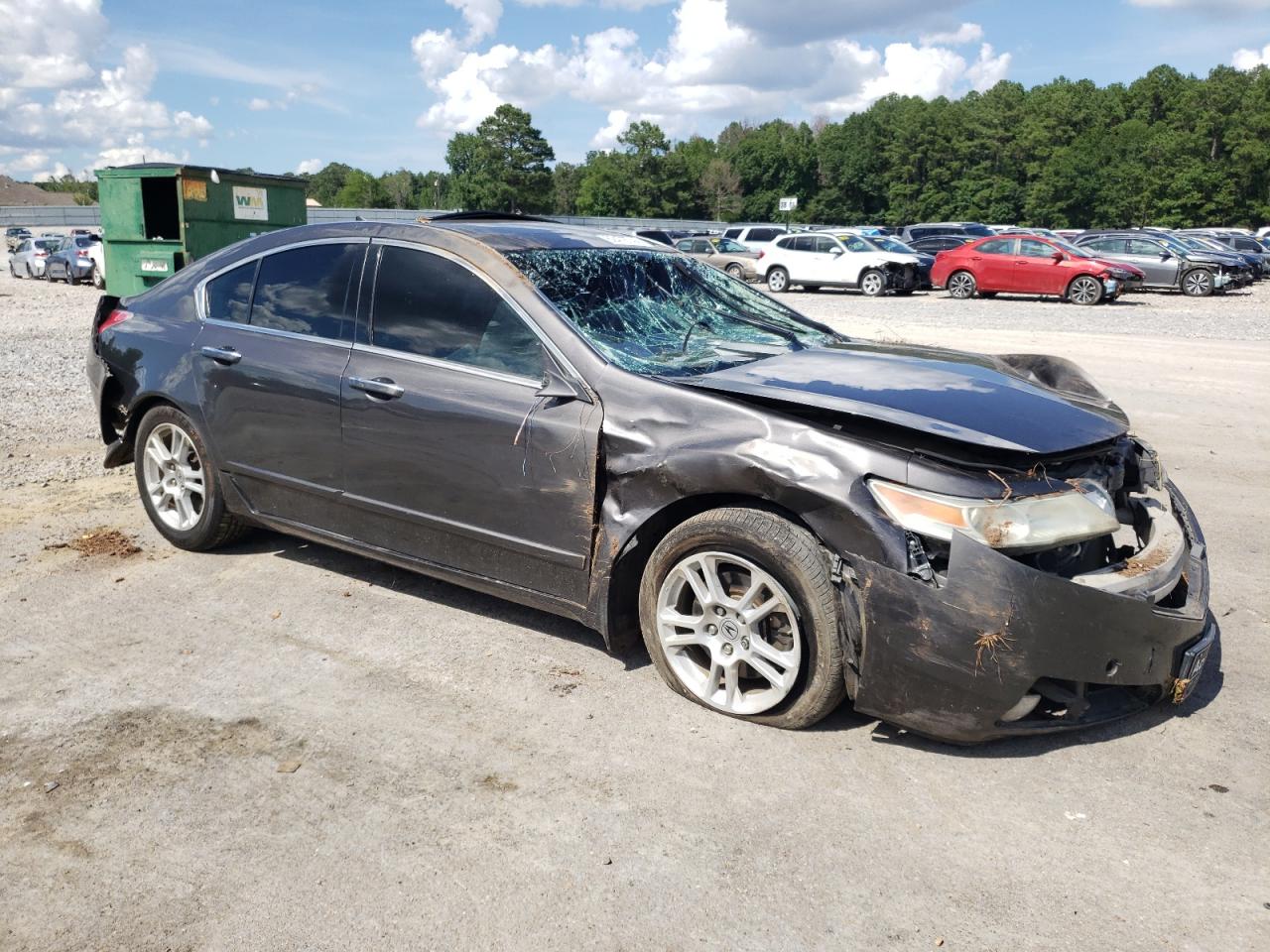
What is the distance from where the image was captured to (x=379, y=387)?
4.35 m

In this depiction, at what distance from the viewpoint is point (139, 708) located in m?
3.78

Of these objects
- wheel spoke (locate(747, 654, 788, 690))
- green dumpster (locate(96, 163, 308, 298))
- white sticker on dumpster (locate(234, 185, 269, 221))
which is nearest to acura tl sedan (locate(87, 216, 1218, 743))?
wheel spoke (locate(747, 654, 788, 690))

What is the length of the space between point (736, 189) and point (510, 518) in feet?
372

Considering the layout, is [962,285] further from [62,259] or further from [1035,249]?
[62,259]

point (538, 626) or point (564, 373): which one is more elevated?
point (564, 373)

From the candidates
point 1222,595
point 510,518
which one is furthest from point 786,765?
point 1222,595

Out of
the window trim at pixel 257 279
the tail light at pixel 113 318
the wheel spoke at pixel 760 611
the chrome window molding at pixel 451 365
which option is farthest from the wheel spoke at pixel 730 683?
the tail light at pixel 113 318

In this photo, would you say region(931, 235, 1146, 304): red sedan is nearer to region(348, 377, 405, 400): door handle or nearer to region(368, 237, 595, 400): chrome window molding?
region(368, 237, 595, 400): chrome window molding

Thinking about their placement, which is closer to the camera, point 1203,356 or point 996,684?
point 996,684

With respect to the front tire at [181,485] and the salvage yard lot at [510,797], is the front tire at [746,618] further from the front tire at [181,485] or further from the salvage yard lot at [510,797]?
the front tire at [181,485]

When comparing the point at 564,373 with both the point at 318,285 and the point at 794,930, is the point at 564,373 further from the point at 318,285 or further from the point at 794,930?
the point at 794,930

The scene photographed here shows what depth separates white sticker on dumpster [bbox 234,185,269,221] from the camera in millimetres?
14750

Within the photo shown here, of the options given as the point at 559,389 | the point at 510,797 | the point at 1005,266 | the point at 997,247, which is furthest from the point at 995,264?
the point at 510,797

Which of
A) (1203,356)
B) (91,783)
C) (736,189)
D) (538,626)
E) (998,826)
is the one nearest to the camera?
(998,826)
